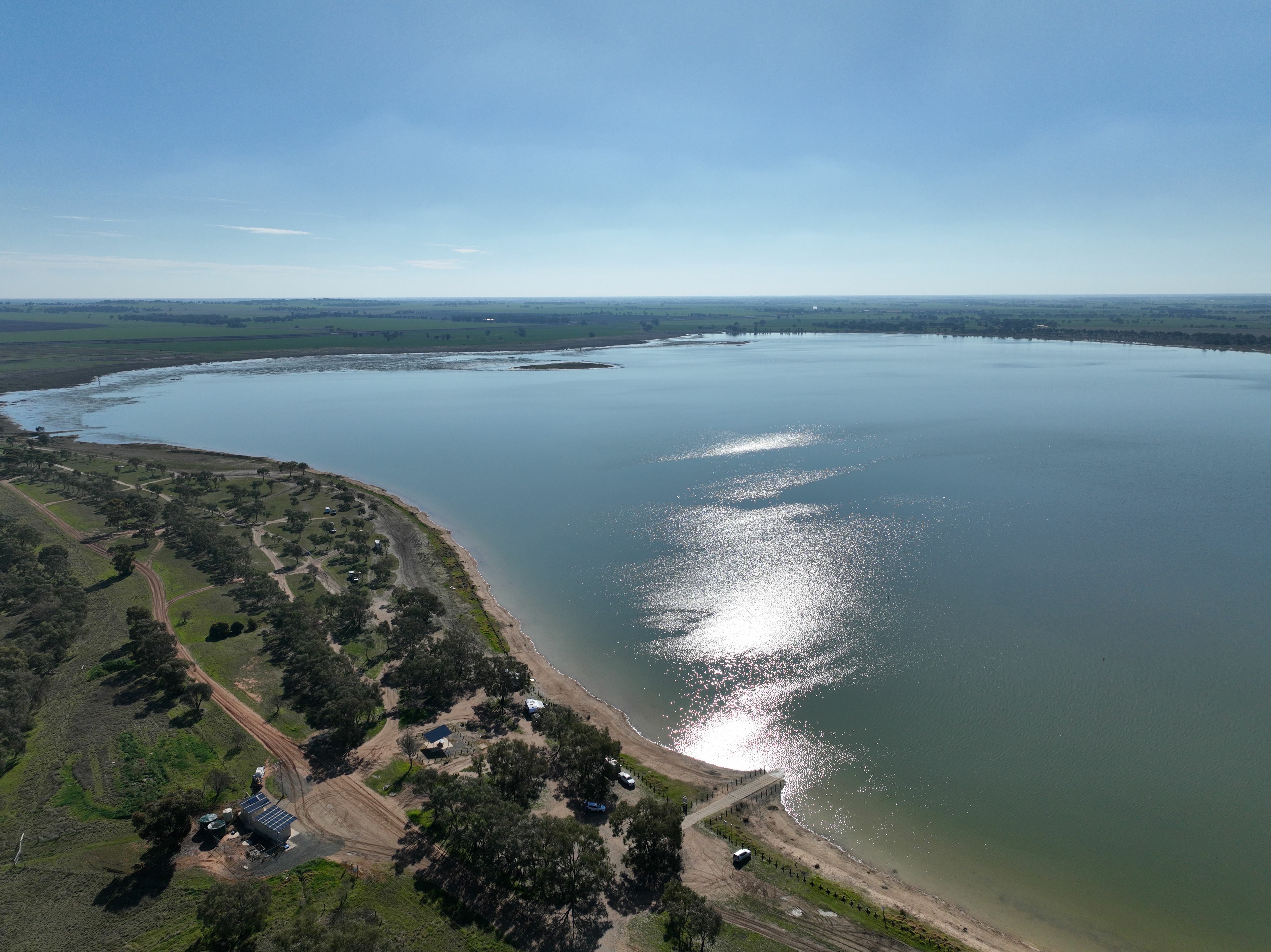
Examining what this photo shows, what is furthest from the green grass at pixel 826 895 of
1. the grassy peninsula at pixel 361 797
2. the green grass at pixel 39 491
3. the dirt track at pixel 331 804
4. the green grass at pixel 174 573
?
the green grass at pixel 39 491

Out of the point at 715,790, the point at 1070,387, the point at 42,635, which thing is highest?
the point at 1070,387

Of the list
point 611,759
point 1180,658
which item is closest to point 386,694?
point 611,759

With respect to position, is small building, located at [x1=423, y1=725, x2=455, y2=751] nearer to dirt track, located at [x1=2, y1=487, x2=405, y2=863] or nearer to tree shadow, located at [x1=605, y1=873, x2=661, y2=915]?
dirt track, located at [x1=2, y1=487, x2=405, y2=863]

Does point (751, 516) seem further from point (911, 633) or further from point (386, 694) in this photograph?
point (386, 694)

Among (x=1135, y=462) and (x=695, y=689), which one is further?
(x=1135, y=462)

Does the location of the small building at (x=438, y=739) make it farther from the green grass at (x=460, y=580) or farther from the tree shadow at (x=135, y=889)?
the tree shadow at (x=135, y=889)

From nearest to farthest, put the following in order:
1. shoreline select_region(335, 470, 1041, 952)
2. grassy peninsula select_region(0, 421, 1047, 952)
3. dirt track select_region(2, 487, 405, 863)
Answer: grassy peninsula select_region(0, 421, 1047, 952), shoreline select_region(335, 470, 1041, 952), dirt track select_region(2, 487, 405, 863)

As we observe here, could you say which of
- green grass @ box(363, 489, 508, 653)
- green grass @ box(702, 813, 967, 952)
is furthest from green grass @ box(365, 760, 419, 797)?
green grass @ box(702, 813, 967, 952)
